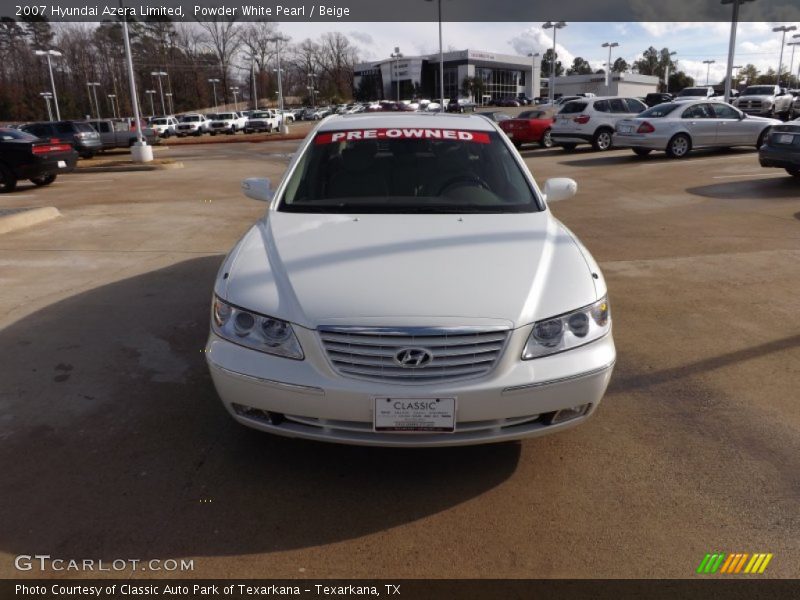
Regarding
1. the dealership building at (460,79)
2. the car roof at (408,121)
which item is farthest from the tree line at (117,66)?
the car roof at (408,121)

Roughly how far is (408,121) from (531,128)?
18643 millimetres

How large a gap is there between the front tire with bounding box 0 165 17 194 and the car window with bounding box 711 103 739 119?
18.0 meters

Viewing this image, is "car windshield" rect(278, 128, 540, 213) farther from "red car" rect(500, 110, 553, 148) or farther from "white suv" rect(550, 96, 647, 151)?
"red car" rect(500, 110, 553, 148)

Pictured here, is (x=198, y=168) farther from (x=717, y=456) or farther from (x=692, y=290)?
(x=717, y=456)

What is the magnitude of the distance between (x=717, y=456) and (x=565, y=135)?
61.5 ft

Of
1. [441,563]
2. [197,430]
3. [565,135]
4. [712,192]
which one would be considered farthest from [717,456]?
[565,135]

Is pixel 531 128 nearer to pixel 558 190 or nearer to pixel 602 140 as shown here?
pixel 602 140

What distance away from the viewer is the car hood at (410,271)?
9.35 feet

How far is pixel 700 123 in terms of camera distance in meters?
17.5

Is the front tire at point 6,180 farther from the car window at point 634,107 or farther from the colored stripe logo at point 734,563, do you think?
the car window at point 634,107

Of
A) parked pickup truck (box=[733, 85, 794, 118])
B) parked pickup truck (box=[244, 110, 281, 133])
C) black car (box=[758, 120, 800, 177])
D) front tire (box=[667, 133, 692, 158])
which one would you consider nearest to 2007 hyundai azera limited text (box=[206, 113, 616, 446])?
black car (box=[758, 120, 800, 177])

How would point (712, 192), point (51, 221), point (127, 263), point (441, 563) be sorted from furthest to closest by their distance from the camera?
point (712, 192) < point (51, 221) < point (127, 263) < point (441, 563)

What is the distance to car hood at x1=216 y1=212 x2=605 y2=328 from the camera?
112 inches

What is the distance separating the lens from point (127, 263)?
24.4 feet
